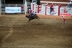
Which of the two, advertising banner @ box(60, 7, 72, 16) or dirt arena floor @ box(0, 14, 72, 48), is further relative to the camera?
advertising banner @ box(60, 7, 72, 16)

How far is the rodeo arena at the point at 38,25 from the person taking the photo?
35.4 inches

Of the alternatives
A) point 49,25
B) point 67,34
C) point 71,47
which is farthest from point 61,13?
point 71,47

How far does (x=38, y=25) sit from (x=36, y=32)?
0.09 metres

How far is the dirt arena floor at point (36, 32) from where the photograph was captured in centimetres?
88

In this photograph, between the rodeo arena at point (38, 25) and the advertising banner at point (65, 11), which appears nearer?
the rodeo arena at point (38, 25)

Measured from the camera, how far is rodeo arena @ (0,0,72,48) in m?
0.90

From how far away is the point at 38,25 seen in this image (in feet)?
3.68

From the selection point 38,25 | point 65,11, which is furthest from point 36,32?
point 65,11

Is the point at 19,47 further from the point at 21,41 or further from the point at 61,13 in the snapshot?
the point at 61,13

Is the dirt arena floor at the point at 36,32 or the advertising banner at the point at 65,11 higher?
the advertising banner at the point at 65,11

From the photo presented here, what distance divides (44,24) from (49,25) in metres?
0.03

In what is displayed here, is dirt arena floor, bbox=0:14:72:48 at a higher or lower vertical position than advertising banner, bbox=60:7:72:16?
lower

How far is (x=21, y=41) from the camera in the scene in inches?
35.9

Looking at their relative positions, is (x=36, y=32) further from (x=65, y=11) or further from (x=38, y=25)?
(x=65, y=11)
